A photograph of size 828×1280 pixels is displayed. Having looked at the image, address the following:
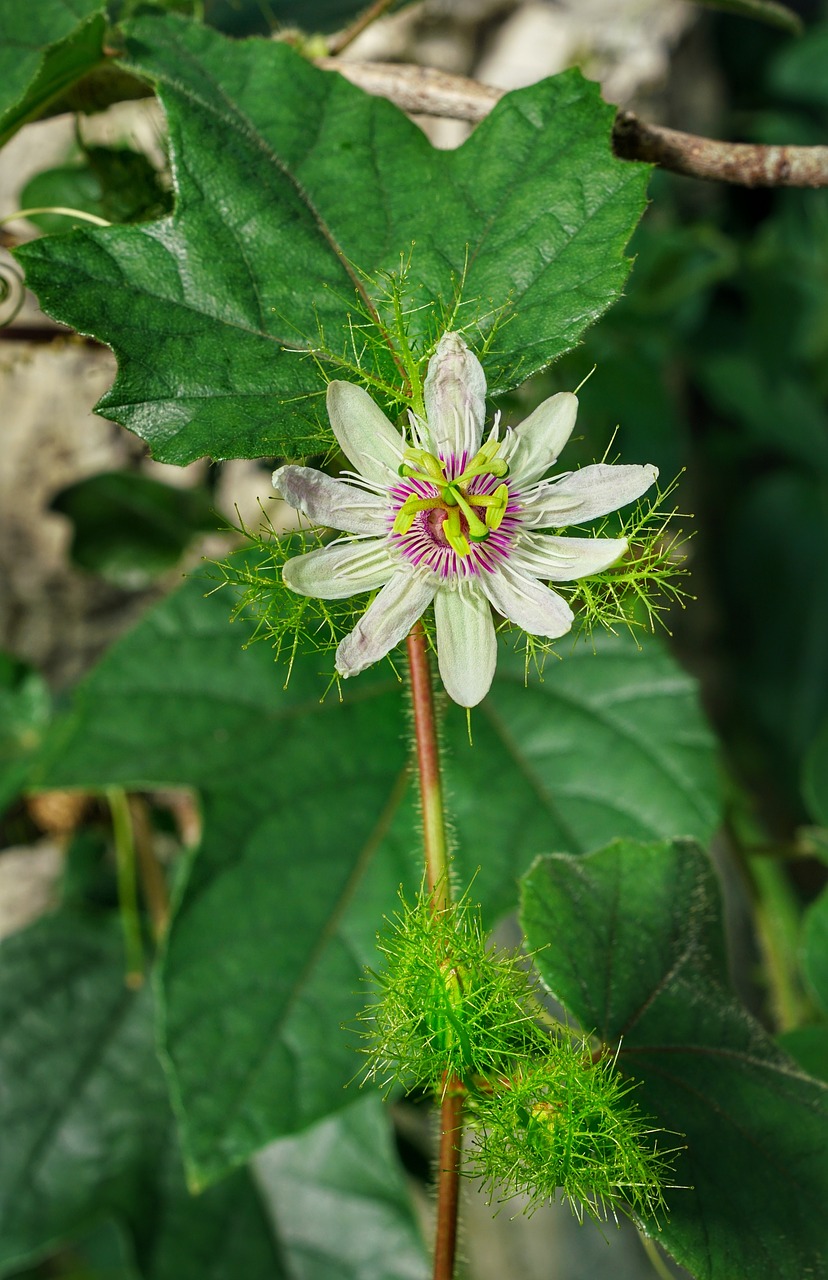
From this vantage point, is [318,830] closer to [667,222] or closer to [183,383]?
[183,383]

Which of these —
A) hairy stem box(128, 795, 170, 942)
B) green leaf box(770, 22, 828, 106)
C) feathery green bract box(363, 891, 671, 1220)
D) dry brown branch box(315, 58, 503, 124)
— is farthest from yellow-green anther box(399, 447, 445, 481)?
green leaf box(770, 22, 828, 106)

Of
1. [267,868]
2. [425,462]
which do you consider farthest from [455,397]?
[267,868]

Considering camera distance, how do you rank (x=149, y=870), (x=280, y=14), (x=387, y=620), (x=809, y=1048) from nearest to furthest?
1. (x=387, y=620)
2. (x=809, y=1048)
3. (x=280, y=14)
4. (x=149, y=870)

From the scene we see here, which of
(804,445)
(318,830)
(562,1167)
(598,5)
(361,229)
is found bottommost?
(562,1167)

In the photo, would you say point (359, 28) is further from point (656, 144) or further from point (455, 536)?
point (455, 536)

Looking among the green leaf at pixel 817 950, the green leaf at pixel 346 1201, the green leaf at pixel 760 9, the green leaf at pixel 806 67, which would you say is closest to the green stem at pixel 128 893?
the green leaf at pixel 346 1201

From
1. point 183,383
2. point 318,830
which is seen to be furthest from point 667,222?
point 183,383
